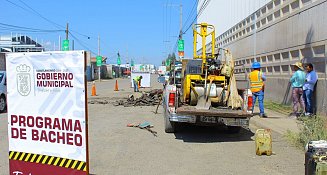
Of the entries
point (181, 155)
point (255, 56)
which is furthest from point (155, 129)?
point (255, 56)

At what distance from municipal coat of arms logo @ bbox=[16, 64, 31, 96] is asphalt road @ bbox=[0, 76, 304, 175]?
1.87m

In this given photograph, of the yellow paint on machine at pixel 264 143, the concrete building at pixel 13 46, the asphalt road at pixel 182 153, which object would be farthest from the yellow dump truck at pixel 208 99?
A: the concrete building at pixel 13 46

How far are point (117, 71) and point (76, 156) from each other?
10750cm

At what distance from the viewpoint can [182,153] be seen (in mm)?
7422

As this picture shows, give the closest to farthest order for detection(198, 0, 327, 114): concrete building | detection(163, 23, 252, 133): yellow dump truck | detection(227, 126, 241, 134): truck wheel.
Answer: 1. detection(163, 23, 252, 133): yellow dump truck
2. detection(227, 126, 241, 134): truck wheel
3. detection(198, 0, 327, 114): concrete building

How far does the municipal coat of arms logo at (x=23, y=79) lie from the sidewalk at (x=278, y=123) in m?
6.84

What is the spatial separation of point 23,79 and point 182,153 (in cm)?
370

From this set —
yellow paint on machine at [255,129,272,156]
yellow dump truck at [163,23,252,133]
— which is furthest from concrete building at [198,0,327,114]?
yellow paint on machine at [255,129,272,156]

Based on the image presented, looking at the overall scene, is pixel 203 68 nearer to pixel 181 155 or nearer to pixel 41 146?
pixel 181 155

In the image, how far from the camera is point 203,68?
9.86 meters

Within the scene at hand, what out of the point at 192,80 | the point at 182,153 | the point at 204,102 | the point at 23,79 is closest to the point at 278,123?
the point at 204,102

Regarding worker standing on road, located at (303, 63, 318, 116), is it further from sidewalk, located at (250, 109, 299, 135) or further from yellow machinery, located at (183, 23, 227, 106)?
yellow machinery, located at (183, 23, 227, 106)

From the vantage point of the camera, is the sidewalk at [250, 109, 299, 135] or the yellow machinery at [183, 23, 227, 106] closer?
the yellow machinery at [183, 23, 227, 106]

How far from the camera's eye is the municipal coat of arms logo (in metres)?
4.78
